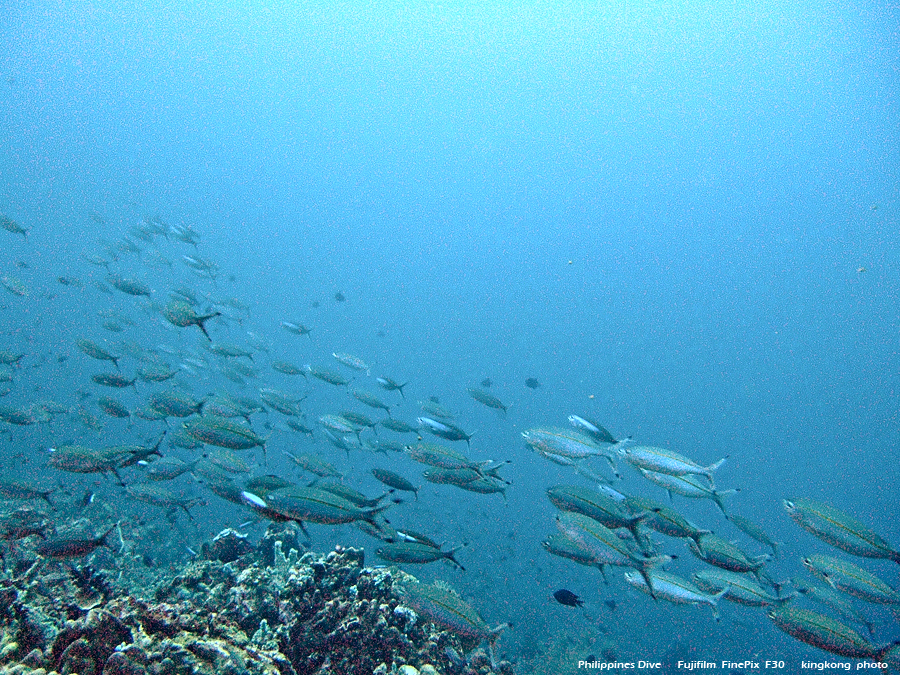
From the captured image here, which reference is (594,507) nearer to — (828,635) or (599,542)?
(599,542)

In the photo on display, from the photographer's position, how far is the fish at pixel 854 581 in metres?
4.30

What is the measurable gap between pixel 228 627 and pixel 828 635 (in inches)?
216

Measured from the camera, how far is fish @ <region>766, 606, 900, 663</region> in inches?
149

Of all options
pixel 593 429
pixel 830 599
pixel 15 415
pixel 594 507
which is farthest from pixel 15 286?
pixel 830 599

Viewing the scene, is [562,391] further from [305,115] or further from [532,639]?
[305,115]

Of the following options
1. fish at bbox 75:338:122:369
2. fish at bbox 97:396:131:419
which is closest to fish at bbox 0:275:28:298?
fish at bbox 75:338:122:369

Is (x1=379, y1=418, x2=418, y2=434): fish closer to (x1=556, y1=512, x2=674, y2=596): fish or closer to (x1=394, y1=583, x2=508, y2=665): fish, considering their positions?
(x1=394, y1=583, x2=508, y2=665): fish

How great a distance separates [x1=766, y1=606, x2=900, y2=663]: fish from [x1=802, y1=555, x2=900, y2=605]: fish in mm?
457

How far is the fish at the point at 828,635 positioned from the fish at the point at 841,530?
71 cm

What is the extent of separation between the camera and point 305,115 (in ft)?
298

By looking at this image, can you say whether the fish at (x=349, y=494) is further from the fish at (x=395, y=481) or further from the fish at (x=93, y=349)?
the fish at (x=93, y=349)

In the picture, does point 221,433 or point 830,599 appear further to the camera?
point 830,599

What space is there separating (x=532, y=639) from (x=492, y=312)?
7535 centimetres

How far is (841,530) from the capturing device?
13.3ft
